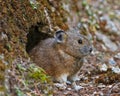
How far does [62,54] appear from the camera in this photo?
965cm

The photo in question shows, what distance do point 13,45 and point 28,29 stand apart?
1168mm

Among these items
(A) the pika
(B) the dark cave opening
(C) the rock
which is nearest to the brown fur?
(A) the pika

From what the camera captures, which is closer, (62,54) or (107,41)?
(62,54)

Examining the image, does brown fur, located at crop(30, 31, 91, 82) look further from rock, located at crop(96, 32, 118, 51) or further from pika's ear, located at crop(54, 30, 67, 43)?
rock, located at crop(96, 32, 118, 51)

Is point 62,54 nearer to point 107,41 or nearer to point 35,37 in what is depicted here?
point 35,37

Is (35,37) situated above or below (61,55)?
above

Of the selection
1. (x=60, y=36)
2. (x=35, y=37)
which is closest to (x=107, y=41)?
(x=35, y=37)

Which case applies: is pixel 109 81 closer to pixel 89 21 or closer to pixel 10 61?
pixel 10 61

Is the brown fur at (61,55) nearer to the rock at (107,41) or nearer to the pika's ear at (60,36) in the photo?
the pika's ear at (60,36)

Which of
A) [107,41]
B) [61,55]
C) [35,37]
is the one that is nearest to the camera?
[61,55]

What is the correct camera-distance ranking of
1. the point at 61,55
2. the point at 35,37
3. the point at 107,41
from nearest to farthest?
the point at 61,55
the point at 35,37
the point at 107,41

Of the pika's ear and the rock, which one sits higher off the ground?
the pika's ear

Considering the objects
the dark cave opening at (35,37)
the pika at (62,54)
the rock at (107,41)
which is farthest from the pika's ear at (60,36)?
the rock at (107,41)

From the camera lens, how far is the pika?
9.53 meters
